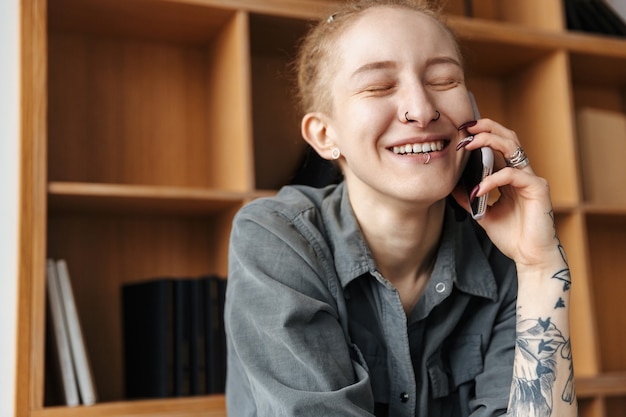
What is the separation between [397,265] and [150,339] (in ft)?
2.46

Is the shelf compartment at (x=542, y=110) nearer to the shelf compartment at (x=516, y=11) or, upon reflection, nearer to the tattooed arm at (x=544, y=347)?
the shelf compartment at (x=516, y=11)

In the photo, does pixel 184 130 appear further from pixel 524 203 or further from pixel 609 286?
pixel 609 286

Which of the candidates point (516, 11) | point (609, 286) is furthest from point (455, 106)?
point (609, 286)

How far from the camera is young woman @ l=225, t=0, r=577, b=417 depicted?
1.13 m

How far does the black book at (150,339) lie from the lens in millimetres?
1800

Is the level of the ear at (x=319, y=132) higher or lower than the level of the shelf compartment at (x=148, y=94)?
lower

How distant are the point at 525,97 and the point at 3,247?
64.0 inches

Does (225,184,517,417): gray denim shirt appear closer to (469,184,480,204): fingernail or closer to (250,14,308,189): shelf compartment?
(469,184,480,204): fingernail

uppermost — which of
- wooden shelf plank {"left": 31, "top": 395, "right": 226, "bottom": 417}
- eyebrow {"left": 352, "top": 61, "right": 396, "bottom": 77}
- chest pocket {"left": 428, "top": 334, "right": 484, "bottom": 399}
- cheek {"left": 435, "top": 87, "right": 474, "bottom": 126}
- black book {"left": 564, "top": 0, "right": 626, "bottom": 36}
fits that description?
black book {"left": 564, "top": 0, "right": 626, "bottom": 36}

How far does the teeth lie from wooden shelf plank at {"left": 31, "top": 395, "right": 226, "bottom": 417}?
33.4 inches

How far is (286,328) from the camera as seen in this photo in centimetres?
110

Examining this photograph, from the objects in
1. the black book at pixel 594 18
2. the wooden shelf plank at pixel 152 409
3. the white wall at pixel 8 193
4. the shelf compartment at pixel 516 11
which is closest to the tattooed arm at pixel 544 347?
the wooden shelf plank at pixel 152 409

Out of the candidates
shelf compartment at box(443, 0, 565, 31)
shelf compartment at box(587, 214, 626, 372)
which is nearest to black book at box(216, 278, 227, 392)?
shelf compartment at box(443, 0, 565, 31)

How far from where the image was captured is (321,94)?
1.36 m
